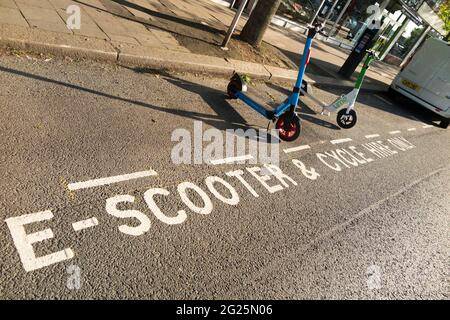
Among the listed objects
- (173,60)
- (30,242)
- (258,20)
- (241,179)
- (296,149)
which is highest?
(258,20)

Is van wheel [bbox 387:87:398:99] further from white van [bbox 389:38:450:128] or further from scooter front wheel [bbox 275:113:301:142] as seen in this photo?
scooter front wheel [bbox 275:113:301:142]

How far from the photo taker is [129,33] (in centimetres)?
673

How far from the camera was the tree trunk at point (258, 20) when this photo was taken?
28.4 ft

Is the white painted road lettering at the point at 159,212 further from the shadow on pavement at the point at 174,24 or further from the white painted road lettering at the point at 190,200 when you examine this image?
the shadow on pavement at the point at 174,24

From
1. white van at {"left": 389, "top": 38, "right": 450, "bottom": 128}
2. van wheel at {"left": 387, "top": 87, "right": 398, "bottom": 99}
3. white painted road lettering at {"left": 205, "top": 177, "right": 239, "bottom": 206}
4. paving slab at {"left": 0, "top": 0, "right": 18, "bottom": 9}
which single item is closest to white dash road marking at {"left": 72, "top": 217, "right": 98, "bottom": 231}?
white painted road lettering at {"left": 205, "top": 177, "right": 239, "bottom": 206}

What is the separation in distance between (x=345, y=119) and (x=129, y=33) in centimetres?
499

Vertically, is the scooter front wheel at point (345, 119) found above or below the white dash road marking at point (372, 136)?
above

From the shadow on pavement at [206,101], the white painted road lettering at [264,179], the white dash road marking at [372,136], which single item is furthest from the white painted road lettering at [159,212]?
the white dash road marking at [372,136]

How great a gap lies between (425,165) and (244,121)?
478cm

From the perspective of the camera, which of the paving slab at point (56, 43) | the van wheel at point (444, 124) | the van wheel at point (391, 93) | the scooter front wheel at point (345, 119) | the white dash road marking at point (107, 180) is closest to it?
the white dash road marking at point (107, 180)

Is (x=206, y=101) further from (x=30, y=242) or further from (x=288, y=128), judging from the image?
(x=30, y=242)

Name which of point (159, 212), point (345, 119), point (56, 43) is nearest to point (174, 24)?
point (56, 43)

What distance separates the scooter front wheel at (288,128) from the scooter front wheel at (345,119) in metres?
2.27

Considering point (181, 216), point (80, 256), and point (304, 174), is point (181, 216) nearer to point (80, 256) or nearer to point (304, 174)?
point (80, 256)
